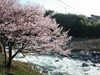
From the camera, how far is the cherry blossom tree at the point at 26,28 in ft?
38.9

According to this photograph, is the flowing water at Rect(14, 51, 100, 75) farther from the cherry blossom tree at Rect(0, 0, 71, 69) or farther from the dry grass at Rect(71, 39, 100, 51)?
the dry grass at Rect(71, 39, 100, 51)

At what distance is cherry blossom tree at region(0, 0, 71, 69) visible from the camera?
11.9 metres

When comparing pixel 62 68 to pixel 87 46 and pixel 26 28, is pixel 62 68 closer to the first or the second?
pixel 26 28

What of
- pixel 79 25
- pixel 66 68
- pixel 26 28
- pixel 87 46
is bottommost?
pixel 87 46

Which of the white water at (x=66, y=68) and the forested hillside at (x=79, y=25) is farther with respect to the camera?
the forested hillside at (x=79, y=25)

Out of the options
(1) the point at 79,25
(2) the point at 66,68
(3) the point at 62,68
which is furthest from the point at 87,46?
(3) the point at 62,68

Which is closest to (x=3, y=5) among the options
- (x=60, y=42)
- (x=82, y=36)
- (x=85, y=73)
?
(x=60, y=42)

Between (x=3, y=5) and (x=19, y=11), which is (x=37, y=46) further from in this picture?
(x=3, y=5)

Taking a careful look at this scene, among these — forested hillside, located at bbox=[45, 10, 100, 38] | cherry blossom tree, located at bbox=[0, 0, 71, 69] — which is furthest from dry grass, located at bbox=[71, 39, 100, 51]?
cherry blossom tree, located at bbox=[0, 0, 71, 69]

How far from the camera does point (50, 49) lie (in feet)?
43.0

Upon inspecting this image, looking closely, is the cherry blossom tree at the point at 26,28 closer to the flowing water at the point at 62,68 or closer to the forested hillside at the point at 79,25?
the flowing water at the point at 62,68

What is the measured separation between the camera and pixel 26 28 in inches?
472

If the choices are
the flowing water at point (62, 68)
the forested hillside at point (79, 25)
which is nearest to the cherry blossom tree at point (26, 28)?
the flowing water at point (62, 68)

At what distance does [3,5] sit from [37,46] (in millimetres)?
3179
